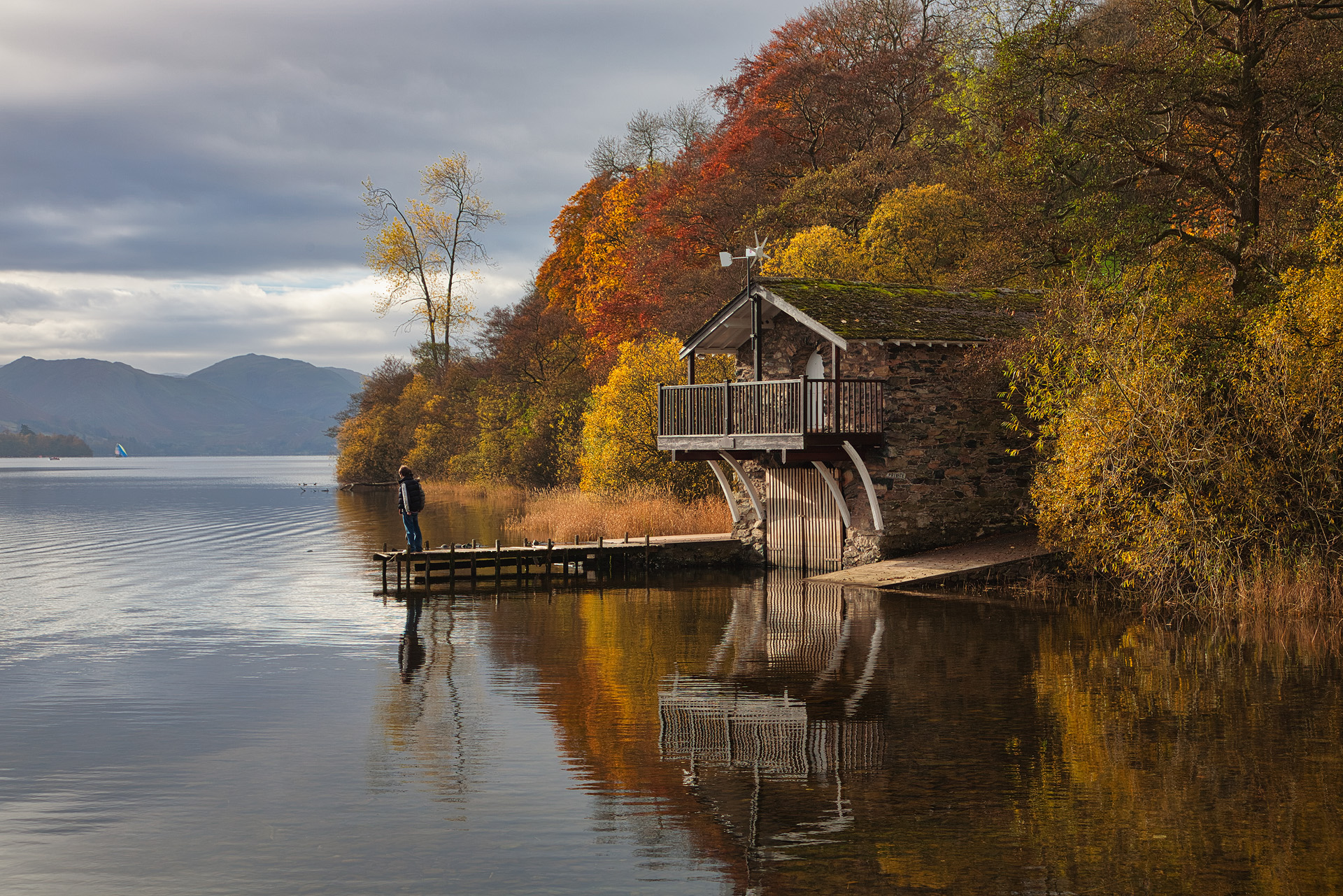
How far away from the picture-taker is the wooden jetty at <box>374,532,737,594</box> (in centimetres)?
2611

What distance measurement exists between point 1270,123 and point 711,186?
23.1m

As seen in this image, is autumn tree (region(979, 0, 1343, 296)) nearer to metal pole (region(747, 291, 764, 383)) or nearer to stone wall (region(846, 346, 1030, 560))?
stone wall (region(846, 346, 1030, 560))

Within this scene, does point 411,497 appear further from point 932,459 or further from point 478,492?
point 478,492

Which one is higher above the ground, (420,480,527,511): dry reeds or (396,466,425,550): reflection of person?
(396,466,425,550): reflection of person

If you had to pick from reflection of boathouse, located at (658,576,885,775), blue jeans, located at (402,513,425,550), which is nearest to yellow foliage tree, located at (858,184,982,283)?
blue jeans, located at (402,513,425,550)

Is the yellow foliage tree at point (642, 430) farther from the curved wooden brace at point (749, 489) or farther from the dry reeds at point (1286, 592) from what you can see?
the dry reeds at point (1286, 592)

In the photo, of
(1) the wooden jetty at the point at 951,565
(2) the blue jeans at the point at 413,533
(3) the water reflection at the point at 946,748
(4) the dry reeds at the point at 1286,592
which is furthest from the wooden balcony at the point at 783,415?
(4) the dry reeds at the point at 1286,592

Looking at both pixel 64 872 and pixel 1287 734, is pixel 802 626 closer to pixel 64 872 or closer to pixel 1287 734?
pixel 1287 734

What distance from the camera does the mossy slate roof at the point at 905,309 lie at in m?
23.7

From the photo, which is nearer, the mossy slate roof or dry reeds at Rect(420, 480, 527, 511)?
the mossy slate roof

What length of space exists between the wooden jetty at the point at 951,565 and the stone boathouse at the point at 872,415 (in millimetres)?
591

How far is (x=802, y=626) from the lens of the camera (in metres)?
18.8

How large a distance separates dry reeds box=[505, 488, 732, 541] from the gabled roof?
6503 mm

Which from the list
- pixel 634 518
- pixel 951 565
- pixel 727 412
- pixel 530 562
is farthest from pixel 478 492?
pixel 951 565
